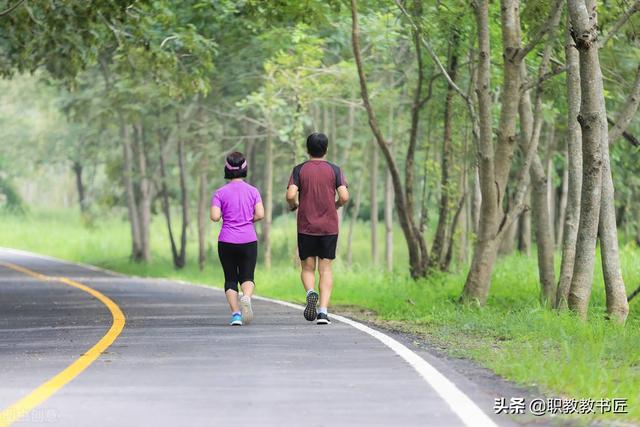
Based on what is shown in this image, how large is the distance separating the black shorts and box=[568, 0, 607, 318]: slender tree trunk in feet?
10.1

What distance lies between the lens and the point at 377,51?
1437 inches

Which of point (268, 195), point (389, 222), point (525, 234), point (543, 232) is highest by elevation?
point (543, 232)

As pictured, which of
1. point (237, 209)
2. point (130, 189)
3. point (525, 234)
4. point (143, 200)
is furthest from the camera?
point (143, 200)

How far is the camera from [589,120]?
1694 centimetres

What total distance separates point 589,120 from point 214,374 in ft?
23.9

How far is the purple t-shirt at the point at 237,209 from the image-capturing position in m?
17.0

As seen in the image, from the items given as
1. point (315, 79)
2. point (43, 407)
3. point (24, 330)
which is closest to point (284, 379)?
point (43, 407)

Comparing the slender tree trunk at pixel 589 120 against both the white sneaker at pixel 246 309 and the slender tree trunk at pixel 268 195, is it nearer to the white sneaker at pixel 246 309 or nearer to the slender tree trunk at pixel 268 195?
the white sneaker at pixel 246 309

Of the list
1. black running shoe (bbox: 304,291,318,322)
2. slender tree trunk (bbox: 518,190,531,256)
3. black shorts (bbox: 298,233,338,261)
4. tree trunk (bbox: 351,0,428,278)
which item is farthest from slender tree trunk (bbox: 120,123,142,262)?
black running shoe (bbox: 304,291,318,322)

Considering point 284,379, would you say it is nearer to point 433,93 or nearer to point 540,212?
point 540,212

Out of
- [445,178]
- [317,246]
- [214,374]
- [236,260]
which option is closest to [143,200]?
[445,178]

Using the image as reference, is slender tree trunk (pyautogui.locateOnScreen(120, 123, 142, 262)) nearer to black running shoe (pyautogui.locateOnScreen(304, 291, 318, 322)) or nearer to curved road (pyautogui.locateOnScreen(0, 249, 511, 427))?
curved road (pyautogui.locateOnScreen(0, 249, 511, 427))

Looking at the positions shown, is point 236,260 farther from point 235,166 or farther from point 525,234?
point 525,234

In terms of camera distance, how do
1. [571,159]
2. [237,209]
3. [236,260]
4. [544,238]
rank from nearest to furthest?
[237,209] → [236,260] → [571,159] → [544,238]
